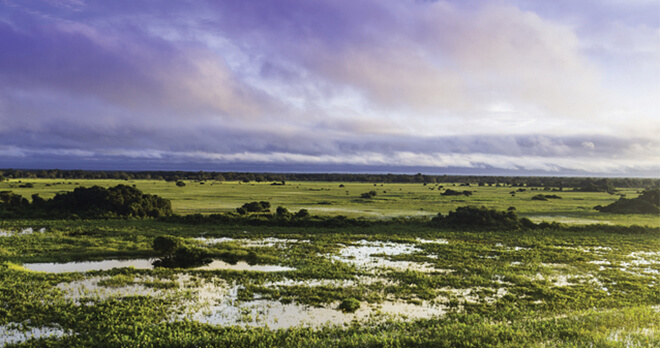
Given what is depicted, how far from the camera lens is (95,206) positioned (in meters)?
39.5

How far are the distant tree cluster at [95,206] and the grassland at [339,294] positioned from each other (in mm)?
8177

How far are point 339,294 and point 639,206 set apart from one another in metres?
57.1

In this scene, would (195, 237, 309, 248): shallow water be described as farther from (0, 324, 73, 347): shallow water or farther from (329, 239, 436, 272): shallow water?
(0, 324, 73, 347): shallow water

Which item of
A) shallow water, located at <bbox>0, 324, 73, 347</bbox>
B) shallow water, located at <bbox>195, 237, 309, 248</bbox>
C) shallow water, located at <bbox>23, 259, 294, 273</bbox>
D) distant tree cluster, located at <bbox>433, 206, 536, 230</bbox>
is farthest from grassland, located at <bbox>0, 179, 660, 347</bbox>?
distant tree cluster, located at <bbox>433, 206, 536, 230</bbox>

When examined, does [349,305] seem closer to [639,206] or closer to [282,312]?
[282,312]

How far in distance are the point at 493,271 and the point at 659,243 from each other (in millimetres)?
20611

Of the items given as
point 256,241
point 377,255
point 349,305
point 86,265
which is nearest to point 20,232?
point 86,265

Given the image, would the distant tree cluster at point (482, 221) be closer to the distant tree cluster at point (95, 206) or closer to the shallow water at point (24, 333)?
the distant tree cluster at point (95, 206)

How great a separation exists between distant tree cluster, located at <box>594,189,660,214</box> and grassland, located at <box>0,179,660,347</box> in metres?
26.1

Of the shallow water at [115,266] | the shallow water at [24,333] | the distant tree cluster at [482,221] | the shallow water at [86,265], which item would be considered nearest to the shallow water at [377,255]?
the shallow water at [115,266]

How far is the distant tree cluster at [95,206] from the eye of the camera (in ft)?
126

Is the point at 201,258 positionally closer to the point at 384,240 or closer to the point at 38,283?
the point at 38,283

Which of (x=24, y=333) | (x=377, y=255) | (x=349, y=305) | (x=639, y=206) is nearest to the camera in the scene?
(x=24, y=333)

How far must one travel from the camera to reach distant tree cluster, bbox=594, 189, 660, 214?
51375mm
